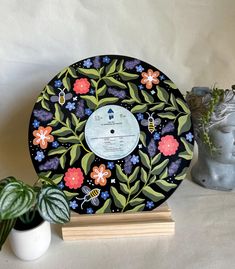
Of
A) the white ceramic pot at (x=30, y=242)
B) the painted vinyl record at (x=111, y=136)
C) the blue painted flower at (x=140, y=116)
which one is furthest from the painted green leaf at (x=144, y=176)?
the white ceramic pot at (x=30, y=242)

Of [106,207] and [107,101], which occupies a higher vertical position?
[107,101]

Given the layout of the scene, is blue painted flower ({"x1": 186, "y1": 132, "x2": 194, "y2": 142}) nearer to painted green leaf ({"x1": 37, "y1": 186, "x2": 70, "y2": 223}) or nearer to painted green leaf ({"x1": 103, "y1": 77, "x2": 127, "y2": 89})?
painted green leaf ({"x1": 103, "y1": 77, "x2": 127, "y2": 89})

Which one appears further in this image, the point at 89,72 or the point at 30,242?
the point at 89,72

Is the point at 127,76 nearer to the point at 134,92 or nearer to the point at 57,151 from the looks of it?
the point at 134,92

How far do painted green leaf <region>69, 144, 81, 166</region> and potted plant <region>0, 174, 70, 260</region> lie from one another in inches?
3.2

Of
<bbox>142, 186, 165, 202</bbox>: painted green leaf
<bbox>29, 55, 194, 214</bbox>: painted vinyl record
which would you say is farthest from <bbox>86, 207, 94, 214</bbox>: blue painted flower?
<bbox>142, 186, 165, 202</bbox>: painted green leaf

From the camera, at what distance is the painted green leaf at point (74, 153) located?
29.5 inches

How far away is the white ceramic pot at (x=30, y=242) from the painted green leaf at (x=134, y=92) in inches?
12.0

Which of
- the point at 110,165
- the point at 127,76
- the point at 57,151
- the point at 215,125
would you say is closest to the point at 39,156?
the point at 57,151

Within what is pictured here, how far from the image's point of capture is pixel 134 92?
2.52 ft

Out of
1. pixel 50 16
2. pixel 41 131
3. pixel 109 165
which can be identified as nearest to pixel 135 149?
pixel 109 165

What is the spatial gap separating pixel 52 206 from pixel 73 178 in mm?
131

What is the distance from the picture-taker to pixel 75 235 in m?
0.73

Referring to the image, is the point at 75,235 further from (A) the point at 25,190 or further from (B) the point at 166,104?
(B) the point at 166,104
